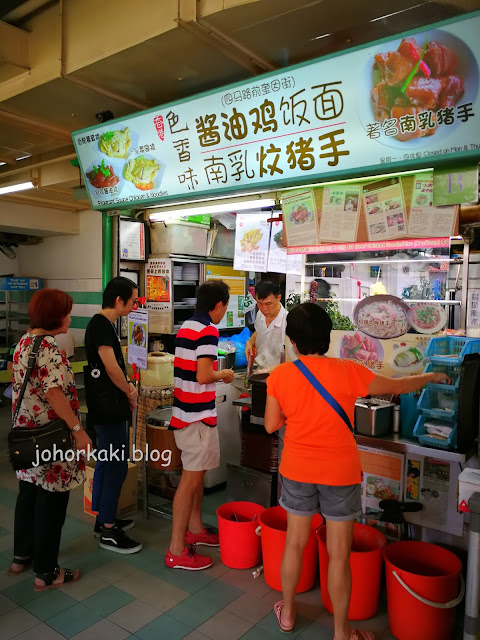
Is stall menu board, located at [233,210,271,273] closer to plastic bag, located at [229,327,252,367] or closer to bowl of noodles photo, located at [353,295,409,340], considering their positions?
bowl of noodles photo, located at [353,295,409,340]

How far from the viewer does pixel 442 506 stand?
3055 millimetres

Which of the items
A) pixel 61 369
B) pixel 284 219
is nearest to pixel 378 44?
pixel 284 219

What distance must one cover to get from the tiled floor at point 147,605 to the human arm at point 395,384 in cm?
138

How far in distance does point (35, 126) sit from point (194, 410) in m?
3.86

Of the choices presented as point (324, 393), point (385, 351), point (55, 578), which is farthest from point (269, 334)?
point (55, 578)

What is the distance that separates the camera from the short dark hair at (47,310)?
2.98 meters

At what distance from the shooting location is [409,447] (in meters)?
2.85

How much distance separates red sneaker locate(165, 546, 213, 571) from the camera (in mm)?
3246

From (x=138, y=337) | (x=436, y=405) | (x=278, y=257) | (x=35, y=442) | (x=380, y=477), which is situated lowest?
(x=380, y=477)

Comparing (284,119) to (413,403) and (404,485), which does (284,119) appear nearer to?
(413,403)

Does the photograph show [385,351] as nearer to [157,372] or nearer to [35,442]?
[157,372]

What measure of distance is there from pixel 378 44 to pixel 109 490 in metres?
3.47

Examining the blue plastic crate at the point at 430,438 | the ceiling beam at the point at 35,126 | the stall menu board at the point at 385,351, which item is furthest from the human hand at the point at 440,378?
the ceiling beam at the point at 35,126

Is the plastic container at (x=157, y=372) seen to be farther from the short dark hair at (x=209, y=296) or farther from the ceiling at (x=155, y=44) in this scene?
the ceiling at (x=155, y=44)
